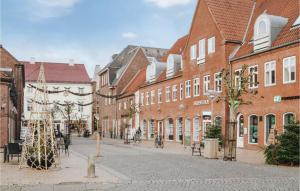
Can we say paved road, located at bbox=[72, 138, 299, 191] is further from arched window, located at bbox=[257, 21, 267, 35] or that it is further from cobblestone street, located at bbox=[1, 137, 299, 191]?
arched window, located at bbox=[257, 21, 267, 35]

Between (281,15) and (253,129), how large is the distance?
7864 mm

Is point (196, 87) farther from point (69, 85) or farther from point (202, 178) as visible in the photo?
point (69, 85)

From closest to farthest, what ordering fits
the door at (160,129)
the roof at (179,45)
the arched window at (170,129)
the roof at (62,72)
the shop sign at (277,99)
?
1. the shop sign at (277,99)
2. the arched window at (170,129)
3. the door at (160,129)
4. the roof at (179,45)
5. the roof at (62,72)

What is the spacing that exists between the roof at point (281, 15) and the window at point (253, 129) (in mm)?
4484

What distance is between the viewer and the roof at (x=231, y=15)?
34375 mm

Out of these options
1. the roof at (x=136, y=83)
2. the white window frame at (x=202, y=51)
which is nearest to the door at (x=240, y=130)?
the white window frame at (x=202, y=51)

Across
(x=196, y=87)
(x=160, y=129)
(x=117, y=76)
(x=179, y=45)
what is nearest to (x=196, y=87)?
(x=196, y=87)

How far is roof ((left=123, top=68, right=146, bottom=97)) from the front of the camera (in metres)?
57.3

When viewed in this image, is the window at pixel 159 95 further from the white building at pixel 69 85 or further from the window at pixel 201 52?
the white building at pixel 69 85

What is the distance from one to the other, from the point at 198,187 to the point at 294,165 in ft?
28.1

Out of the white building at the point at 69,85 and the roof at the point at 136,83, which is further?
the white building at the point at 69,85

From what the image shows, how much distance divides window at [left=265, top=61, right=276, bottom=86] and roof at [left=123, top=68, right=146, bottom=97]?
27626mm

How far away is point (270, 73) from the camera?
28734 mm

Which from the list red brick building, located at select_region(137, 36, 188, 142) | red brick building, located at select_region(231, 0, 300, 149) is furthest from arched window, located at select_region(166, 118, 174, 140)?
red brick building, located at select_region(231, 0, 300, 149)
